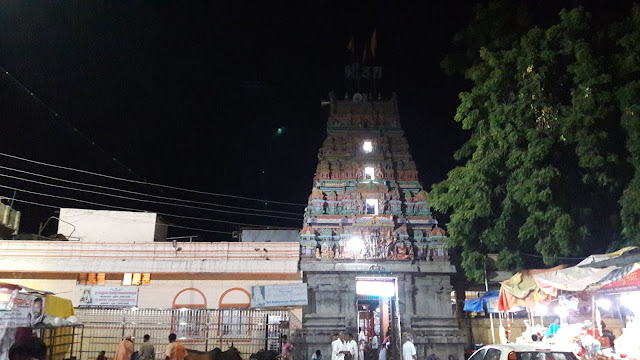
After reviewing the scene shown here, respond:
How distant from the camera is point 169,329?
64.1ft

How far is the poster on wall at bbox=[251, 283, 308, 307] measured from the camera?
20547 mm

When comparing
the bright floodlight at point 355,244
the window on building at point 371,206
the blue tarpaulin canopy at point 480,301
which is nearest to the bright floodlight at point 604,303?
the blue tarpaulin canopy at point 480,301

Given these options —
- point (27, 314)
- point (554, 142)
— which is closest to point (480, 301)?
point (554, 142)

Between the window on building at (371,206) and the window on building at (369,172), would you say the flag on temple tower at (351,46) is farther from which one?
the window on building at (371,206)

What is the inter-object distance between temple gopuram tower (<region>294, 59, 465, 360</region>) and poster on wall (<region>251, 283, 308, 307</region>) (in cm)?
60

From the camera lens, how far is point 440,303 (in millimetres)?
21203

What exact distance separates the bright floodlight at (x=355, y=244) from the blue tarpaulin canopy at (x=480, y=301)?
542 centimetres

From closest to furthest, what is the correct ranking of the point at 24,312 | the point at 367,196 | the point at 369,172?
the point at 24,312, the point at 367,196, the point at 369,172

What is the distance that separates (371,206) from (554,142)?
31.6ft

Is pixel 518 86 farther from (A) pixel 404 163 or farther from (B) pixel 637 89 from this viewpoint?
(A) pixel 404 163

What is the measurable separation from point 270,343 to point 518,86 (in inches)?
545

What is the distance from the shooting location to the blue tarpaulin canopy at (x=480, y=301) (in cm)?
1997

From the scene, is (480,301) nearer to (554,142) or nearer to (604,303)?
(604,303)

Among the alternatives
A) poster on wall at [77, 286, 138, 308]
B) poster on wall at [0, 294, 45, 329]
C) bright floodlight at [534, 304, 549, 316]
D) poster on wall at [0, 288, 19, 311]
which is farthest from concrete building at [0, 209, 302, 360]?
poster on wall at [0, 288, 19, 311]
